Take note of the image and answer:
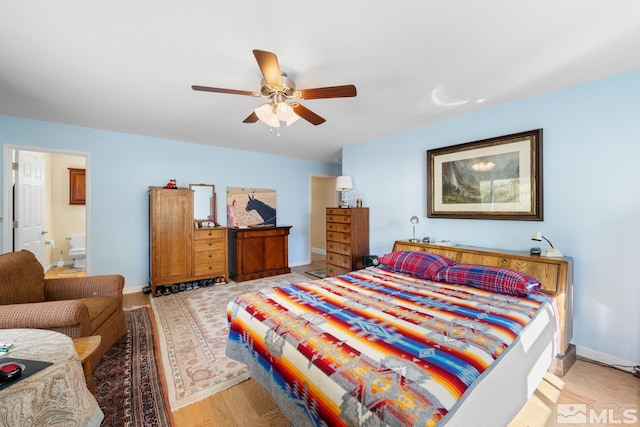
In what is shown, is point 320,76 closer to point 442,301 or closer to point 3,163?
point 442,301

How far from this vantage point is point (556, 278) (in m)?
2.13

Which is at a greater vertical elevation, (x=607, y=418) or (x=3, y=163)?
(x=3, y=163)

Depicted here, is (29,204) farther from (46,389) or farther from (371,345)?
(371,345)

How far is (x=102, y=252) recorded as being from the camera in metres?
3.76

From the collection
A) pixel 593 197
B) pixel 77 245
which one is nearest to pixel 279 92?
pixel 593 197

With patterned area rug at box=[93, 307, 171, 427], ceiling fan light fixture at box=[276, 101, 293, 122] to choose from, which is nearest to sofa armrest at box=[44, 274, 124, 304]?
patterned area rug at box=[93, 307, 171, 427]

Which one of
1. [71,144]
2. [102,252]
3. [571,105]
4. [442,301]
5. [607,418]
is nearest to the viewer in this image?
[607,418]

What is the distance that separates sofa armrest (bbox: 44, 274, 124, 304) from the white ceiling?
1.76 m

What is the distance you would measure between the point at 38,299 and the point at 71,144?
2.37m

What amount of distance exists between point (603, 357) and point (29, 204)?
22.4ft

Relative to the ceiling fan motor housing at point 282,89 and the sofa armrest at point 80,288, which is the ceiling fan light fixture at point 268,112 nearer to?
the ceiling fan motor housing at point 282,89

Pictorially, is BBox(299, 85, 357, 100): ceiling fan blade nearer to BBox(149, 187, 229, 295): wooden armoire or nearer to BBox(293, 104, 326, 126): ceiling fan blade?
BBox(293, 104, 326, 126): ceiling fan blade

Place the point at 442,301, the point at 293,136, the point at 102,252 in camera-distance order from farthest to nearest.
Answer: the point at 293,136 < the point at 102,252 < the point at 442,301

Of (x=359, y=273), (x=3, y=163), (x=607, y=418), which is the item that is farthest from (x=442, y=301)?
(x=3, y=163)
